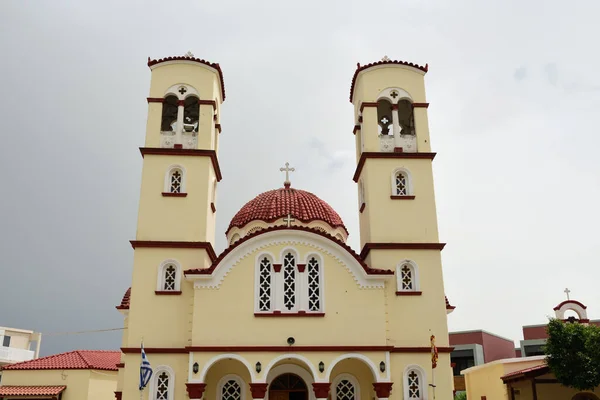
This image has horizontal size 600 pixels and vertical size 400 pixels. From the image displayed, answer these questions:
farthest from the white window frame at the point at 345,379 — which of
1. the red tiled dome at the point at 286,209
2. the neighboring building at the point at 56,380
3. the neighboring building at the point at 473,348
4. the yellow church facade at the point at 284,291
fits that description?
the neighboring building at the point at 473,348

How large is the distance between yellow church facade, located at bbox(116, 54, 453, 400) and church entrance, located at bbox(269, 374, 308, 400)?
0.03m

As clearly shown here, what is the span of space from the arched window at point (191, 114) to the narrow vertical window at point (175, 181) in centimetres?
183

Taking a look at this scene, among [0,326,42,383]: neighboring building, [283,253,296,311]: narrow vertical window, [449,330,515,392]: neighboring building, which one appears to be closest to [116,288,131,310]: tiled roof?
[283,253,296,311]: narrow vertical window

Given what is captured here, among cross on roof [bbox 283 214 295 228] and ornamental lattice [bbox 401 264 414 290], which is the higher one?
cross on roof [bbox 283 214 295 228]

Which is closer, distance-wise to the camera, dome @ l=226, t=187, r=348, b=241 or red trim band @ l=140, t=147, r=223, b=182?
red trim band @ l=140, t=147, r=223, b=182

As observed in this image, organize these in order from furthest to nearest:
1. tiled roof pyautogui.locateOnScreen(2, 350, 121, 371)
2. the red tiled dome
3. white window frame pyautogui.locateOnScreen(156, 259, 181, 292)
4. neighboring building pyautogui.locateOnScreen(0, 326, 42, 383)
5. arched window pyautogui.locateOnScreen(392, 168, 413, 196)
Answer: neighboring building pyautogui.locateOnScreen(0, 326, 42, 383)
tiled roof pyautogui.locateOnScreen(2, 350, 121, 371)
the red tiled dome
arched window pyautogui.locateOnScreen(392, 168, 413, 196)
white window frame pyautogui.locateOnScreen(156, 259, 181, 292)

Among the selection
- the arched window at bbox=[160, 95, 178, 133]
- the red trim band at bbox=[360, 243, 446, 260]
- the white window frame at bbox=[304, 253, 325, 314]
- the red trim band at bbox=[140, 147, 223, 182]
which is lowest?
the white window frame at bbox=[304, 253, 325, 314]

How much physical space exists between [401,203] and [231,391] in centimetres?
757

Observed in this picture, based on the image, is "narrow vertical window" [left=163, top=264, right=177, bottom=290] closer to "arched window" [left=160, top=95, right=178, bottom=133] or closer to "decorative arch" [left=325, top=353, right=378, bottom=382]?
"arched window" [left=160, top=95, right=178, bottom=133]

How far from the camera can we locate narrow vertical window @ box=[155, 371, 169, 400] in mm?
16781

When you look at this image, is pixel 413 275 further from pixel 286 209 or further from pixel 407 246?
pixel 286 209

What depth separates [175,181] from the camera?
62.3 feet

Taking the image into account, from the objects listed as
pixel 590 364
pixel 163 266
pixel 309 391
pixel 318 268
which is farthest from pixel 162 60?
pixel 590 364

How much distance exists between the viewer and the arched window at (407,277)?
1794 centimetres
